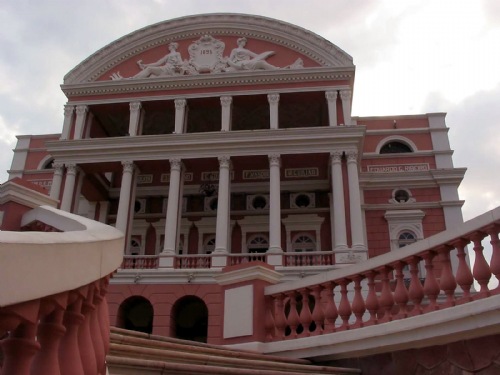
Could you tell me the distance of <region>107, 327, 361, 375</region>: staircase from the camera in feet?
12.1

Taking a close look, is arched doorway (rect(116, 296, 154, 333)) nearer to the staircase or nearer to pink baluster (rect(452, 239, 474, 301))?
the staircase

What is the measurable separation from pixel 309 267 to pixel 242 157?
5.71m

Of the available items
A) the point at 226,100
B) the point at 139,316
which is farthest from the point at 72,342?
the point at 226,100

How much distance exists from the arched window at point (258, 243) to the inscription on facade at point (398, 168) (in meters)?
6.07

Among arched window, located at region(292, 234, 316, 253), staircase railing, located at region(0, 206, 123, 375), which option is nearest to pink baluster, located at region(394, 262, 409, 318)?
staircase railing, located at region(0, 206, 123, 375)

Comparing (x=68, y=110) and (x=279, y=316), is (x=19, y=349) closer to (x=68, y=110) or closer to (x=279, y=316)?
(x=279, y=316)

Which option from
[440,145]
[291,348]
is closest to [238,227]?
[440,145]

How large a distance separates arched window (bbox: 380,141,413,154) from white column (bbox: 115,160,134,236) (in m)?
11.9

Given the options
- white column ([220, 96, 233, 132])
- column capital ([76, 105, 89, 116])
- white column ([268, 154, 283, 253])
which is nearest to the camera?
white column ([268, 154, 283, 253])

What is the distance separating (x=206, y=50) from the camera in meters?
24.1

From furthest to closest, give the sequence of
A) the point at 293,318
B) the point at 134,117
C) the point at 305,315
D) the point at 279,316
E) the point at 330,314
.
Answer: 1. the point at 134,117
2. the point at 279,316
3. the point at 293,318
4. the point at 305,315
5. the point at 330,314

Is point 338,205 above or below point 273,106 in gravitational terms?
below

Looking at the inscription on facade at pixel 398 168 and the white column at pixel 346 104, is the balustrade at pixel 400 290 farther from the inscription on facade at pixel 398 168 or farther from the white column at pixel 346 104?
the inscription on facade at pixel 398 168

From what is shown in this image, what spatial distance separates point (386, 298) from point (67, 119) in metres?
20.8
